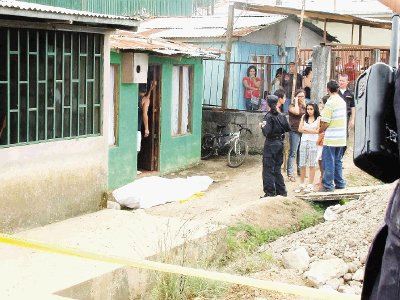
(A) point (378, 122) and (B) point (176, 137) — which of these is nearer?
(A) point (378, 122)

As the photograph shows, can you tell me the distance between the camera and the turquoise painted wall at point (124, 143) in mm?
11531

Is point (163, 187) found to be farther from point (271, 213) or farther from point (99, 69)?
point (99, 69)

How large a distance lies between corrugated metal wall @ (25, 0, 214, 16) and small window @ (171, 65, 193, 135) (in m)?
3.87

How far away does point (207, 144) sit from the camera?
626 inches

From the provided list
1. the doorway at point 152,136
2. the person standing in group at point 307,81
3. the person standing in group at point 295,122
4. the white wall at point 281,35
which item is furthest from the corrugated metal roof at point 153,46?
the white wall at point 281,35

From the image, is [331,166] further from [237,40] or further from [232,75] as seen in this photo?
[237,40]

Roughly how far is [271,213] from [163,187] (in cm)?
218

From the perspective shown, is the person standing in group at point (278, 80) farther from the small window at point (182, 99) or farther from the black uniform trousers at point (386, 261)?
the black uniform trousers at point (386, 261)

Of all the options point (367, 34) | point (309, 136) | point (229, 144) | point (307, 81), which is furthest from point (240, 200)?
point (367, 34)

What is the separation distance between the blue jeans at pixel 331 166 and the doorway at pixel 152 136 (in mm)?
3886

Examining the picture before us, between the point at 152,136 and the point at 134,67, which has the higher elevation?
the point at 134,67

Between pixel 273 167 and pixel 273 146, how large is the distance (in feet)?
1.26

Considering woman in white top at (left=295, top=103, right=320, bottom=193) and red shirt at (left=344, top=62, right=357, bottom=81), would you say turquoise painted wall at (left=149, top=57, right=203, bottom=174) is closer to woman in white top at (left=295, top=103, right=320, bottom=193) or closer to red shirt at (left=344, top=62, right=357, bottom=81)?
woman in white top at (left=295, top=103, right=320, bottom=193)

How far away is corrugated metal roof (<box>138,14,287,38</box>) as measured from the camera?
55.7 feet
